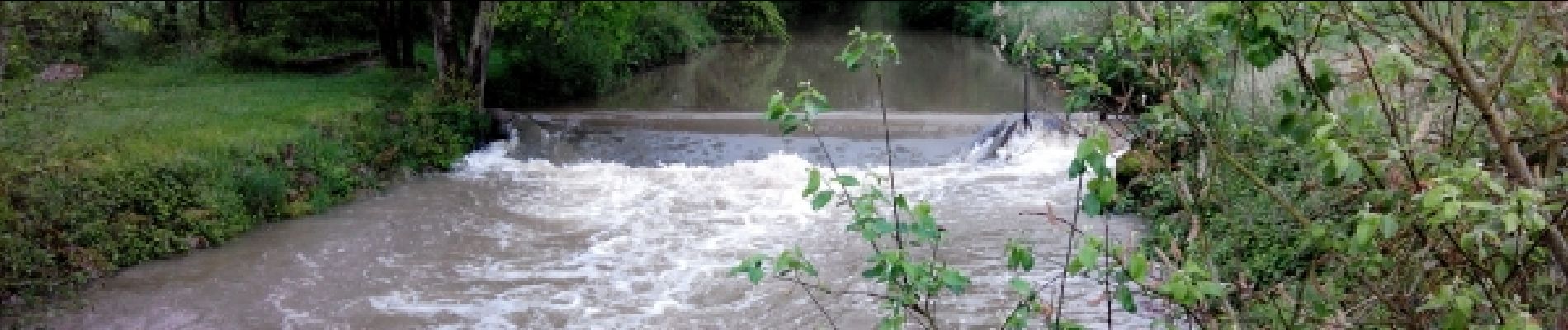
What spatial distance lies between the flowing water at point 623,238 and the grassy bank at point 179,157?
1.02 ft

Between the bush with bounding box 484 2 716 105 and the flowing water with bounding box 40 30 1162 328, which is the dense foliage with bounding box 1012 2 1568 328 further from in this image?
the bush with bounding box 484 2 716 105

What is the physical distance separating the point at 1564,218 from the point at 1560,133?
0.76 feet

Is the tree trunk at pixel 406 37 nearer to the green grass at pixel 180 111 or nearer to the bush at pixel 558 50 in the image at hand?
the green grass at pixel 180 111

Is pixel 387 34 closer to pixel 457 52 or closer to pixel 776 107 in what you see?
pixel 457 52

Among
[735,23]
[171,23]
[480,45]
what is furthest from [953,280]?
[735,23]

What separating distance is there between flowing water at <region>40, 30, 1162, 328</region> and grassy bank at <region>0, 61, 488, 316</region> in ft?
1.02

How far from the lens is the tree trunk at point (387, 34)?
1992 cm

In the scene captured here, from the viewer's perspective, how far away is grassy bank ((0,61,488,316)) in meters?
8.80

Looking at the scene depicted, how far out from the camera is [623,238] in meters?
11.3

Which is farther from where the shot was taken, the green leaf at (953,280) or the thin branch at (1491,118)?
the green leaf at (953,280)

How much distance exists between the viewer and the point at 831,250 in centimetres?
1038

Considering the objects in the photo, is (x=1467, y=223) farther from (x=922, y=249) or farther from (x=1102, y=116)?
(x=922, y=249)

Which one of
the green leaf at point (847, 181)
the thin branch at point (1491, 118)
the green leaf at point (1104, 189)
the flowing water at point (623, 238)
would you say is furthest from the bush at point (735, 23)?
the thin branch at point (1491, 118)

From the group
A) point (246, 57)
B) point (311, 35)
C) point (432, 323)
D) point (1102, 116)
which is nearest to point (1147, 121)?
point (1102, 116)
